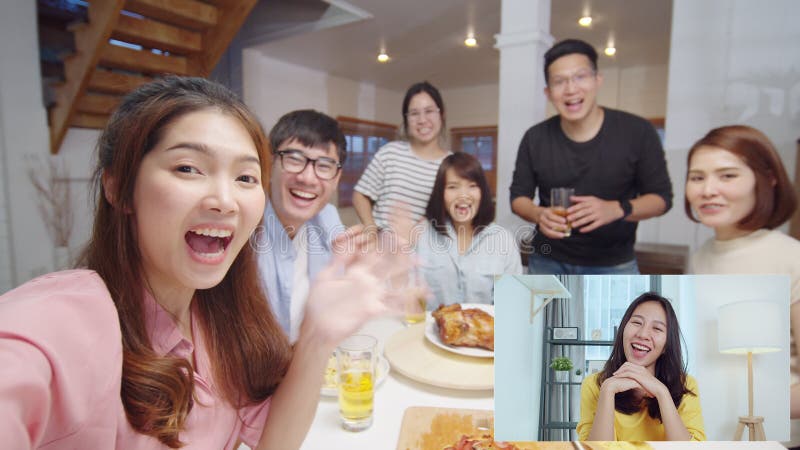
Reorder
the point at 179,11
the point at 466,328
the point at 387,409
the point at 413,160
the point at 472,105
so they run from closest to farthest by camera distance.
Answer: the point at 387,409 < the point at 466,328 < the point at 413,160 < the point at 179,11 < the point at 472,105

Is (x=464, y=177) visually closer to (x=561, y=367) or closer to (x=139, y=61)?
(x=561, y=367)

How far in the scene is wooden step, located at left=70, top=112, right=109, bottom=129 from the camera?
161 inches

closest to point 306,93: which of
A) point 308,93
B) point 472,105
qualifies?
point 308,93

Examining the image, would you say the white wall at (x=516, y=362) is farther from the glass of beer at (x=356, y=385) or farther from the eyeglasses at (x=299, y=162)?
the eyeglasses at (x=299, y=162)

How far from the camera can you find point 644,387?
573 millimetres

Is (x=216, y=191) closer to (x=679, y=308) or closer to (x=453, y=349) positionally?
(x=679, y=308)

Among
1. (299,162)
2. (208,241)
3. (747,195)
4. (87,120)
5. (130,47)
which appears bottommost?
(208,241)

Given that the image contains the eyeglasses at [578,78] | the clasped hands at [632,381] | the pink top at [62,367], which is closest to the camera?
the pink top at [62,367]

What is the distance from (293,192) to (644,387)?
118 centimetres

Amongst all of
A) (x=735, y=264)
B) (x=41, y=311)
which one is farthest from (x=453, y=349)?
(x=41, y=311)

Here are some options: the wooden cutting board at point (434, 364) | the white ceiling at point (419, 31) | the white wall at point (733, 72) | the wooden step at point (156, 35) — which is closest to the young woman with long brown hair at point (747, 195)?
the wooden cutting board at point (434, 364)

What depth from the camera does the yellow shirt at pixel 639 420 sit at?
0.58 m

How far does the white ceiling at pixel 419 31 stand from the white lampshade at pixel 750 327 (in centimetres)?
447

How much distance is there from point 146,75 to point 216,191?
4307 millimetres
